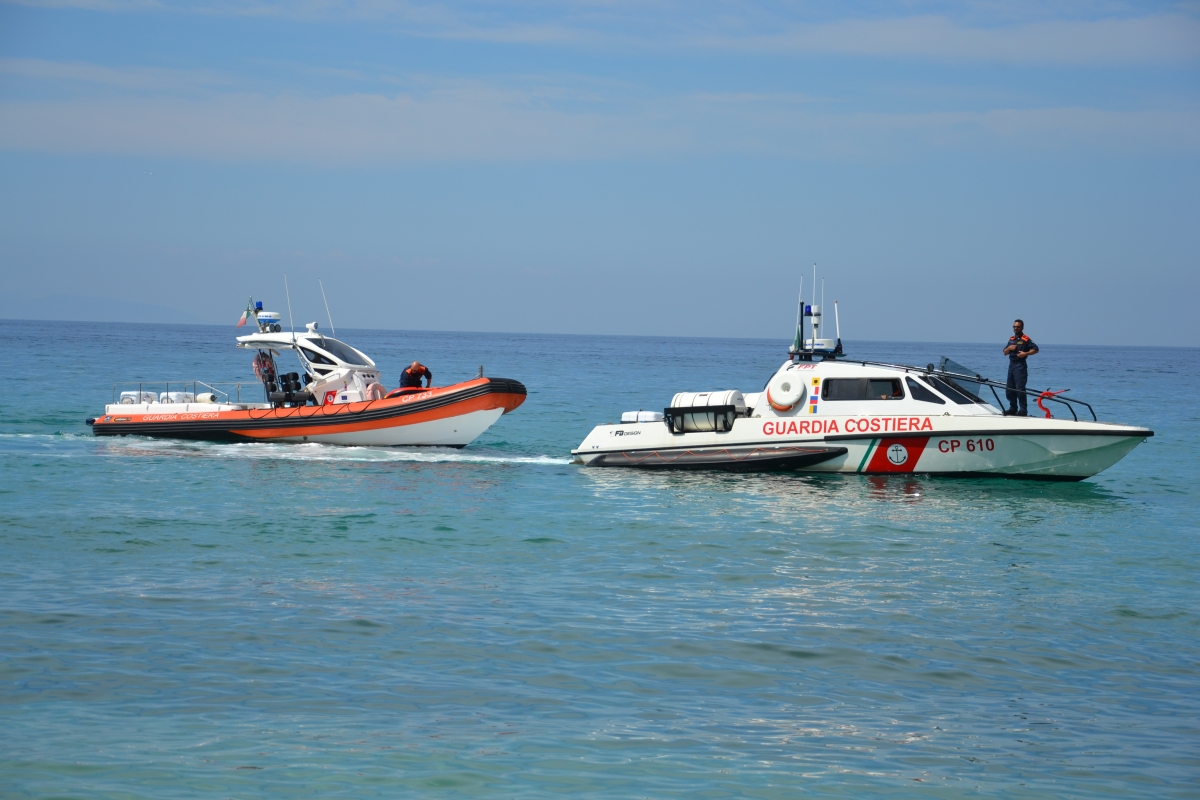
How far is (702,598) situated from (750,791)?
4.40 m

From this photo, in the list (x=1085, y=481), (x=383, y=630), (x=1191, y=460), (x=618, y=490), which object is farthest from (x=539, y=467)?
(x=1191, y=460)

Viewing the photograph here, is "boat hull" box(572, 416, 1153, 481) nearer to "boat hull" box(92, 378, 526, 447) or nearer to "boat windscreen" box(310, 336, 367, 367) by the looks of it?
"boat hull" box(92, 378, 526, 447)

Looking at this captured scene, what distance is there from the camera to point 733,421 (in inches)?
776

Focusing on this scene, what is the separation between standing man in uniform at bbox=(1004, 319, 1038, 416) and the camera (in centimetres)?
1898

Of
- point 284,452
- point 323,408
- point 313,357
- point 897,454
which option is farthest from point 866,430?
point 313,357

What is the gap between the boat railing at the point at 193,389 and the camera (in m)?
24.7

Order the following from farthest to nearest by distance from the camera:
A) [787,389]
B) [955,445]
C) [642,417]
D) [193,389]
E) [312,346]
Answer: [193,389]
[312,346]
[642,417]
[787,389]
[955,445]

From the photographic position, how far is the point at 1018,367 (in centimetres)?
1922

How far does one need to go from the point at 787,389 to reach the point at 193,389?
2163cm

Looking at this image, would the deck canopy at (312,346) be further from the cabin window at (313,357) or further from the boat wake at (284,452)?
the boat wake at (284,452)

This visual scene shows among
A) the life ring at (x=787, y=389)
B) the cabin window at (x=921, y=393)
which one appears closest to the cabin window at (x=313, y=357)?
the life ring at (x=787, y=389)

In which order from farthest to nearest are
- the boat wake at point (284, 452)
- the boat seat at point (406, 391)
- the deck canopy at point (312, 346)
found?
1. the deck canopy at point (312, 346)
2. the boat seat at point (406, 391)
3. the boat wake at point (284, 452)

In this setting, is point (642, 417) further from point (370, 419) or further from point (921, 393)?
point (370, 419)

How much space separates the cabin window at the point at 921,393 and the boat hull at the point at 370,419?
7.31 metres
